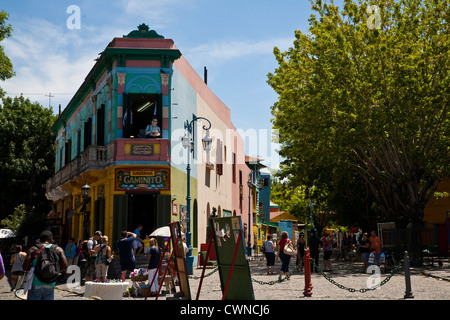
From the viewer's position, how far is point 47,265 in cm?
805

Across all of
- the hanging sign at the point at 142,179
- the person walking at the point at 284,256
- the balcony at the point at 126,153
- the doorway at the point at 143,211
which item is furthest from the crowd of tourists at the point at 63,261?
the person walking at the point at 284,256

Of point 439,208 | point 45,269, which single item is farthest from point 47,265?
point 439,208

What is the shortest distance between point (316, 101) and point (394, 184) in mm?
5639

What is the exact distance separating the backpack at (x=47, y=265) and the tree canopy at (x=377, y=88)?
631 inches

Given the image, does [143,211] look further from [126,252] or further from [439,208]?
[439,208]

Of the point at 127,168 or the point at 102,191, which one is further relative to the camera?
the point at 102,191

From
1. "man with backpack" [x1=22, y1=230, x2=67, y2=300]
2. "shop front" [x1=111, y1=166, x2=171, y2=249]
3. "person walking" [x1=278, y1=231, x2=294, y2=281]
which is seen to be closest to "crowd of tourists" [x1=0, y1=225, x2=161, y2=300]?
"man with backpack" [x1=22, y1=230, x2=67, y2=300]

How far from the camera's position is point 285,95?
24.9 m

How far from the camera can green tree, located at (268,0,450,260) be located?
72.1ft

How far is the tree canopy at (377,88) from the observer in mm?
21969

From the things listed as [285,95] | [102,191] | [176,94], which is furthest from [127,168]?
[285,95]

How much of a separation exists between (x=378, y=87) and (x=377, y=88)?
0.06 meters

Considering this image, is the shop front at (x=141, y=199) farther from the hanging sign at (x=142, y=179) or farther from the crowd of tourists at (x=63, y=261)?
the crowd of tourists at (x=63, y=261)
